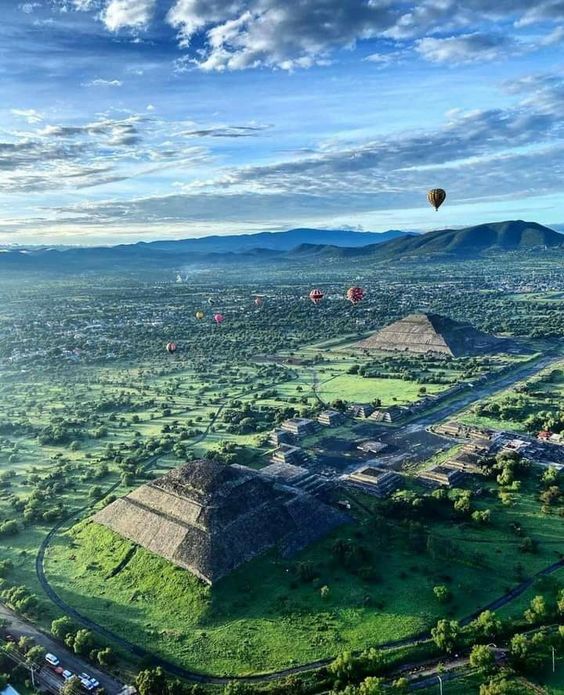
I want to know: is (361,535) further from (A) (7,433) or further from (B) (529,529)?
(A) (7,433)

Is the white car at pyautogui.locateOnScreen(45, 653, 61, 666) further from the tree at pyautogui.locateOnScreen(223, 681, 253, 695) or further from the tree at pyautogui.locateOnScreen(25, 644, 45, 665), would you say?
the tree at pyautogui.locateOnScreen(223, 681, 253, 695)

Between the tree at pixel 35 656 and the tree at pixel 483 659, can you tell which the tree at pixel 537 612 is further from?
the tree at pixel 35 656

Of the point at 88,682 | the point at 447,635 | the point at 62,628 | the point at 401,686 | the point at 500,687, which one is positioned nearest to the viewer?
the point at 500,687

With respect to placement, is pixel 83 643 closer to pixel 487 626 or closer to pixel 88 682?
pixel 88 682

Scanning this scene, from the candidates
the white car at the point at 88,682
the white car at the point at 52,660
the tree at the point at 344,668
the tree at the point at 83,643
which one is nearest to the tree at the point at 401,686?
the tree at the point at 344,668

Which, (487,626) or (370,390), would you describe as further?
(370,390)

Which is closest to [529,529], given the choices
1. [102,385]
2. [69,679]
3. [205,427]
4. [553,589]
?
[553,589]

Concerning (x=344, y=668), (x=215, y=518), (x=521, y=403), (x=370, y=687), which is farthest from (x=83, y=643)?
(x=521, y=403)

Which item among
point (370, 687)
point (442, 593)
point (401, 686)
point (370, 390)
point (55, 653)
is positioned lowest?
point (55, 653)
